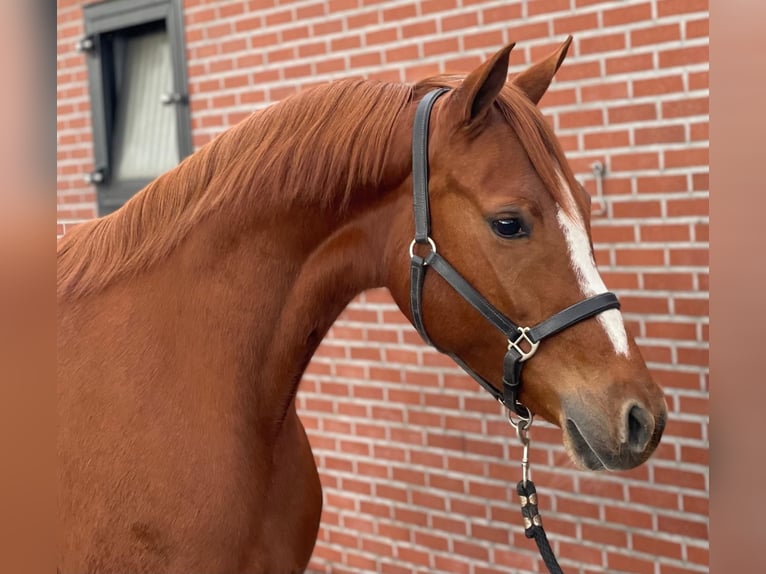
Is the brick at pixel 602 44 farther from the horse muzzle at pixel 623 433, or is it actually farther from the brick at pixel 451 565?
the brick at pixel 451 565

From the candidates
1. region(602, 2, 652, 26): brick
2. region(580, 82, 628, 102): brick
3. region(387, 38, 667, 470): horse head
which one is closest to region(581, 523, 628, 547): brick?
region(387, 38, 667, 470): horse head

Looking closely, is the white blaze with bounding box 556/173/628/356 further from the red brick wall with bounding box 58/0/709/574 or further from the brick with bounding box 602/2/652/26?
the brick with bounding box 602/2/652/26

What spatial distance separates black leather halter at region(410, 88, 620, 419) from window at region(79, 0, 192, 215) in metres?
2.33

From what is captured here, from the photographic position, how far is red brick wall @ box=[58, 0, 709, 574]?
2.21 metres

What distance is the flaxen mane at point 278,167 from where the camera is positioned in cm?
145

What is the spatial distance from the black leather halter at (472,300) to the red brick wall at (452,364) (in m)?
1.03

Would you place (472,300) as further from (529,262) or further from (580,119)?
(580,119)

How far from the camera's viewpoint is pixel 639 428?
1.32 meters

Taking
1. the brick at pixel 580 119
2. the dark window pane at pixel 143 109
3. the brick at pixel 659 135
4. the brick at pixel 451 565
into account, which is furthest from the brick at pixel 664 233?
the dark window pane at pixel 143 109

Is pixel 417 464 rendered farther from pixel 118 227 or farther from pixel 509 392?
pixel 118 227

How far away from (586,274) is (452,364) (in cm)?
146

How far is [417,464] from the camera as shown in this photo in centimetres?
293

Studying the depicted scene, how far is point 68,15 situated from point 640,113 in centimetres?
316
